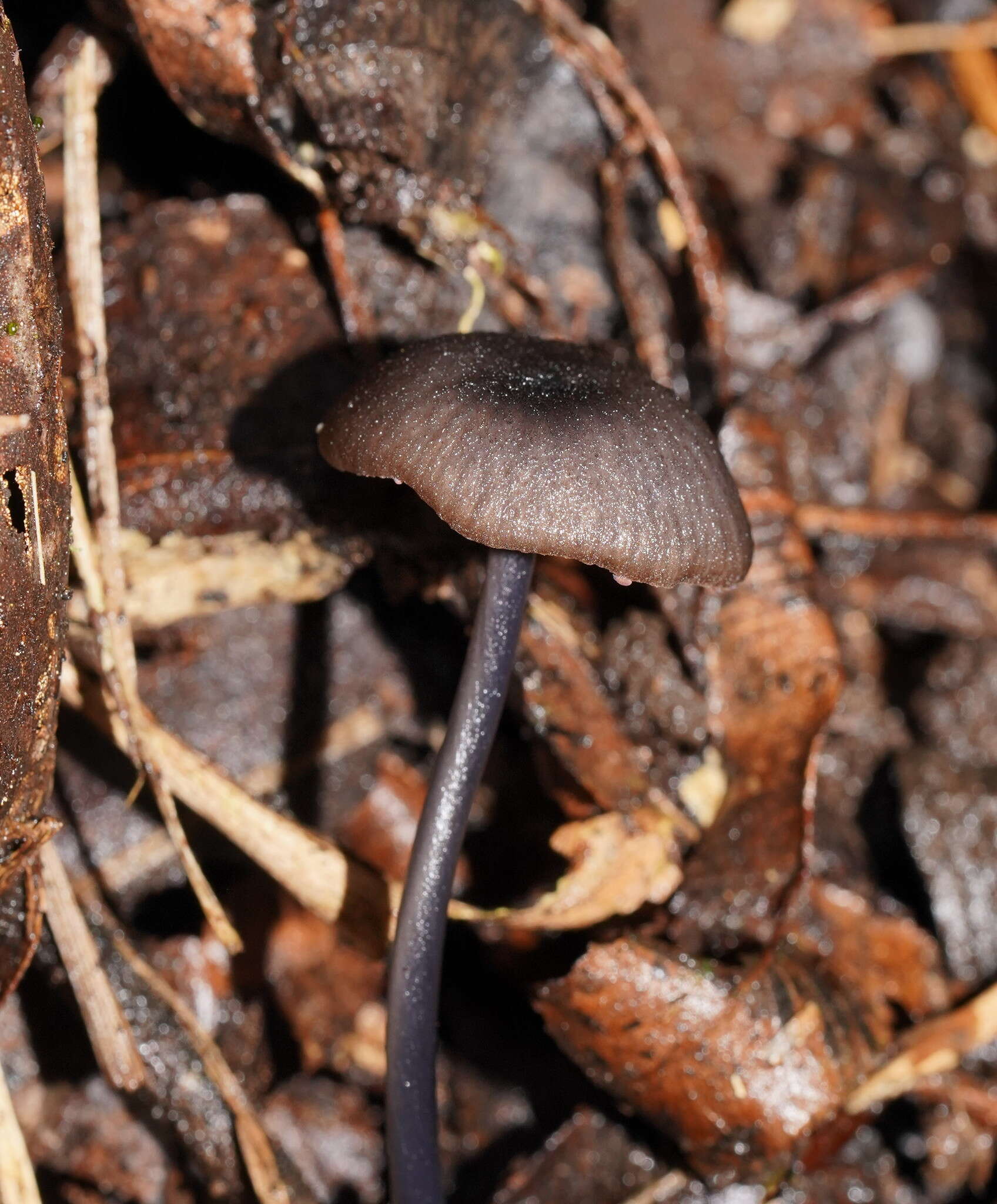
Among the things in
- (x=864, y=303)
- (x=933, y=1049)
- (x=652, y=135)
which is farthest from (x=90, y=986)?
(x=864, y=303)

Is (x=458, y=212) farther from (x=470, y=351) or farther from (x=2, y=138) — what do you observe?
(x=2, y=138)

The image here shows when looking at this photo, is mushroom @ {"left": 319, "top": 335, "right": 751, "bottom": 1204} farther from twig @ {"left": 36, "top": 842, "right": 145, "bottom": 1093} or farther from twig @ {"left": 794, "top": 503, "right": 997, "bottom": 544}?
twig @ {"left": 794, "top": 503, "right": 997, "bottom": 544}

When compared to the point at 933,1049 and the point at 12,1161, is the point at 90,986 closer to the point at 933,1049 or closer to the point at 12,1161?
the point at 12,1161

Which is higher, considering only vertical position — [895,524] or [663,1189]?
[895,524]

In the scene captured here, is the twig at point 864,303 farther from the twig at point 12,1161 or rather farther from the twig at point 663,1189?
the twig at point 12,1161

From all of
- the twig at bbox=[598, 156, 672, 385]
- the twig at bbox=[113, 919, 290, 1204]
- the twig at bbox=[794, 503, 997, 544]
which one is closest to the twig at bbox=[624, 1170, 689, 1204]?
the twig at bbox=[113, 919, 290, 1204]

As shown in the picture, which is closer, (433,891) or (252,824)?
(433,891)

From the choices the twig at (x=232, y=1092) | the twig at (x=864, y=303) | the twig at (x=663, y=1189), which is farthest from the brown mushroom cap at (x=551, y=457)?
the twig at (x=864, y=303)
